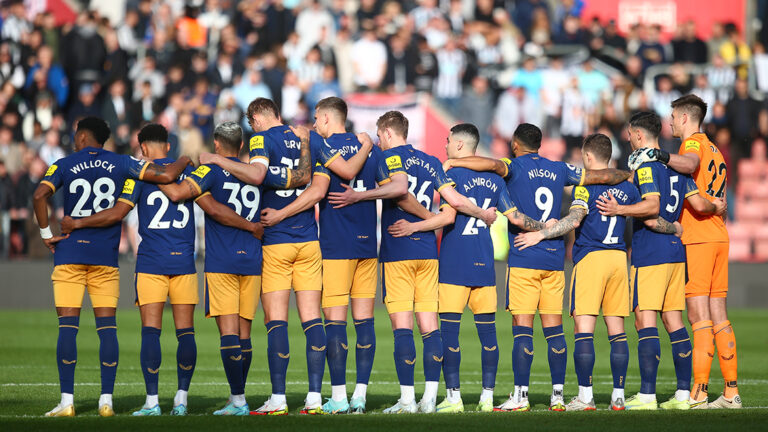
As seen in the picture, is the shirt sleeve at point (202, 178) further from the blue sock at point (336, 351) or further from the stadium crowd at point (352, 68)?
the stadium crowd at point (352, 68)

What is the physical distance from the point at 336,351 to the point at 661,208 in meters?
3.25

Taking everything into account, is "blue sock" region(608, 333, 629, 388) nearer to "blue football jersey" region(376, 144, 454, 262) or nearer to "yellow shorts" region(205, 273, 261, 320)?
"blue football jersey" region(376, 144, 454, 262)

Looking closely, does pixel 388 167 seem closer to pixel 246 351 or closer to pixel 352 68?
pixel 246 351

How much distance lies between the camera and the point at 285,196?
365 inches

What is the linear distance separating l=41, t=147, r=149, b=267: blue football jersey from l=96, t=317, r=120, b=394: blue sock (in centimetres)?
52

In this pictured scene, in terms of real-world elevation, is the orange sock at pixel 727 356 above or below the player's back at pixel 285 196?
below

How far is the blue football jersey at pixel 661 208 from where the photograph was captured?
31.7 feet

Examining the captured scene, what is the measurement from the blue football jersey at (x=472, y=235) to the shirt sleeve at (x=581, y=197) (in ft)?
1.87

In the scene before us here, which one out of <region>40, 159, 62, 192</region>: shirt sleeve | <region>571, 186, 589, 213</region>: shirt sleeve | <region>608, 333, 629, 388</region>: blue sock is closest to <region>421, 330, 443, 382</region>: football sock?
<region>608, 333, 629, 388</region>: blue sock

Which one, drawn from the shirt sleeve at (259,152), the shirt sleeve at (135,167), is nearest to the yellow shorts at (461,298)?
the shirt sleeve at (259,152)

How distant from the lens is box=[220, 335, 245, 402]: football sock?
9078mm

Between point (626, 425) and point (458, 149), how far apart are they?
2.87 m

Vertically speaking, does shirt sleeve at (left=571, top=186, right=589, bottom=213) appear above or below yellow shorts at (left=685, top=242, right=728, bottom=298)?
above

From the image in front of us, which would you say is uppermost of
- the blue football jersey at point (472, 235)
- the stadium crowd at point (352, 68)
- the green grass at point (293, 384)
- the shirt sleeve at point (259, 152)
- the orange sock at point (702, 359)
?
the stadium crowd at point (352, 68)
